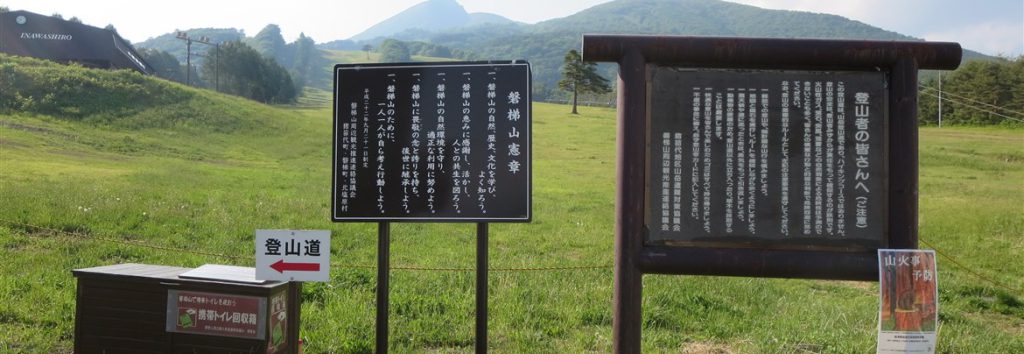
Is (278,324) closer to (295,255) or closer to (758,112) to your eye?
(295,255)

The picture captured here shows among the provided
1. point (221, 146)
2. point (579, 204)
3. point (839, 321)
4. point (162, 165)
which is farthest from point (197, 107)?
point (839, 321)

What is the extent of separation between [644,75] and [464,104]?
5.13ft

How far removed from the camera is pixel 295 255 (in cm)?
526

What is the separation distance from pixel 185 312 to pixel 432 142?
228 cm

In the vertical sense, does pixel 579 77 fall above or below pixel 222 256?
above

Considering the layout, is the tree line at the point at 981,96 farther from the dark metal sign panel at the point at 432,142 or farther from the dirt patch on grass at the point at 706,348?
the dark metal sign panel at the point at 432,142

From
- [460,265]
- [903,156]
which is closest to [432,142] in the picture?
[903,156]

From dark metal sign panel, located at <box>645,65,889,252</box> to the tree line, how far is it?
157 ft

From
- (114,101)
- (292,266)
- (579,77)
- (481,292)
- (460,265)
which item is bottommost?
(460,265)

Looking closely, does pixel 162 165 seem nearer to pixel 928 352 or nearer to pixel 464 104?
pixel 464 104

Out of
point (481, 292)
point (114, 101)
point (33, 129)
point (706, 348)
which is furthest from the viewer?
point (114, 101)

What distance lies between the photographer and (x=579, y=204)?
18.3 metres

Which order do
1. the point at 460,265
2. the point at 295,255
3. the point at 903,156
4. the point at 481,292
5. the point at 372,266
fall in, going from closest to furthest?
the point at 903,156 → the point at 295,255 → the point at 481,292 → the point at 372,266 → the point at 460,265

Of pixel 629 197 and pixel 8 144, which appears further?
pixel 8 144
